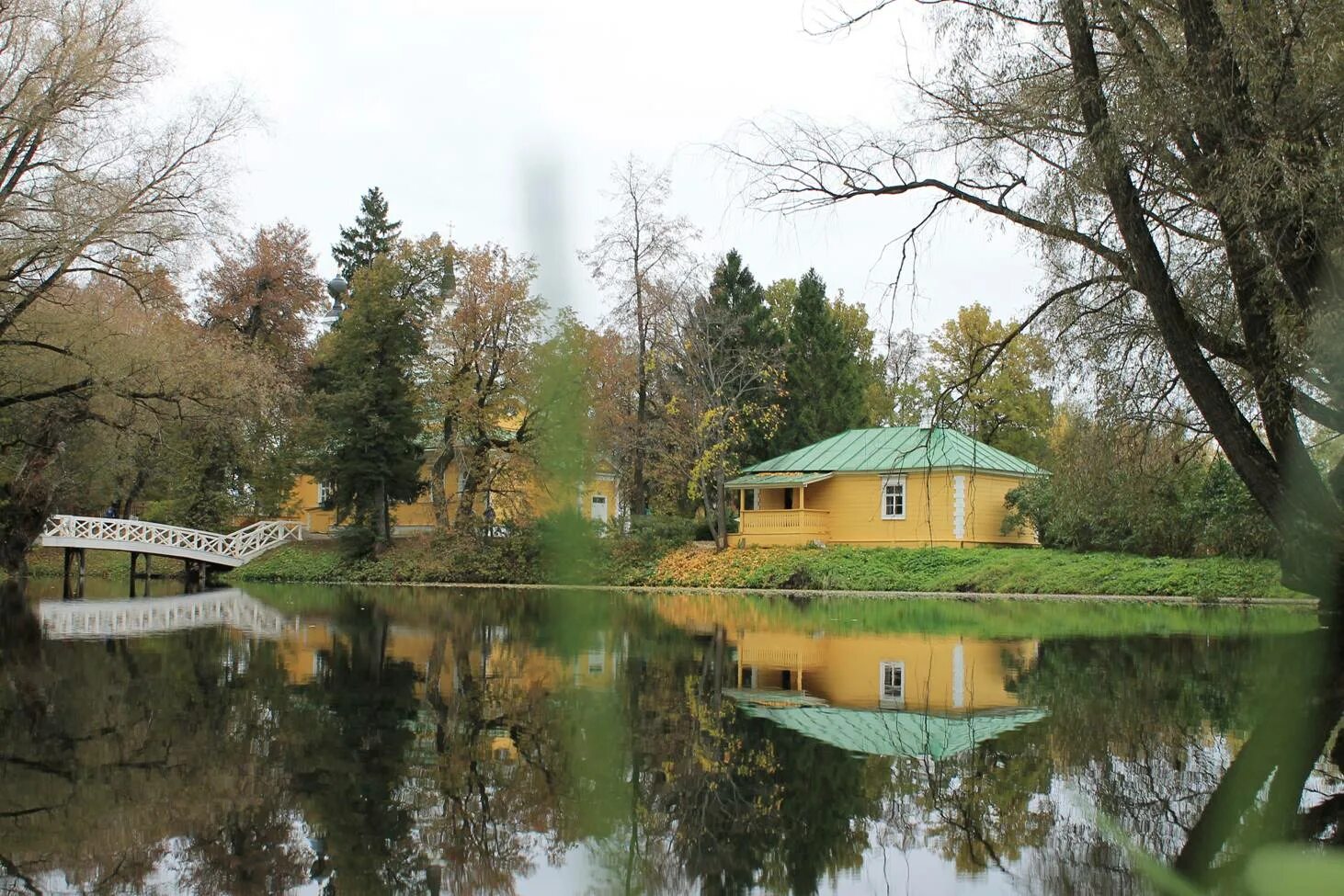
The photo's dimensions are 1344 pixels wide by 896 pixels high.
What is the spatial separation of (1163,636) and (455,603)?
15038mm

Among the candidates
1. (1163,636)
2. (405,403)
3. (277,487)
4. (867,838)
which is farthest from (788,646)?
(277,487)

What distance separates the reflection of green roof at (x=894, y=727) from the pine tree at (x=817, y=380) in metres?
37.3

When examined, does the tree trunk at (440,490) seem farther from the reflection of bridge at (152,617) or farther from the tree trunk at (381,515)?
the reflection of bridge at (152,617)

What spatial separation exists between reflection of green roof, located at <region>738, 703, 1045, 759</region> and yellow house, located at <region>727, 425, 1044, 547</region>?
2400 cm

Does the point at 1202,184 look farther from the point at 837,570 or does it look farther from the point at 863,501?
the point at 863,501

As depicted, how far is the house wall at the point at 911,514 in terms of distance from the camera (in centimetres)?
3359

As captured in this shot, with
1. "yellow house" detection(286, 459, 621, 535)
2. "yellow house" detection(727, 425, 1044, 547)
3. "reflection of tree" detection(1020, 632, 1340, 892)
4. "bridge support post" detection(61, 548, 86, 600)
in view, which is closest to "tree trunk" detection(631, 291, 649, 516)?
"yellow house" detection(286, 459, 621, 535)

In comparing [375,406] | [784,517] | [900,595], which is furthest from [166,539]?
[900,595]

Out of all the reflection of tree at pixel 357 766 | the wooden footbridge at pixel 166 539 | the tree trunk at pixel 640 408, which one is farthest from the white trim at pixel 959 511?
the reflection of tree at pixel 357 766

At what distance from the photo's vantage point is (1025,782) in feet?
20.8

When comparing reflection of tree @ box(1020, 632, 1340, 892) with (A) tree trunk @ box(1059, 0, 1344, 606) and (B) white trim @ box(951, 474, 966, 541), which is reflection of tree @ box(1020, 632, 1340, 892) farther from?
(B) white trim @ box(951, 474, 966, 541)

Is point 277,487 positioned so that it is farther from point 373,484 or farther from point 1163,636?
point 1163,636

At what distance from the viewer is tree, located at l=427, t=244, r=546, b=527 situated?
35.9m

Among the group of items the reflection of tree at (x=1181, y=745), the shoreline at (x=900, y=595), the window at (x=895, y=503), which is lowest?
the reflection of tree at (x=1181, y=745)
